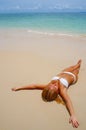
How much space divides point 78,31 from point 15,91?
1609 millimetres

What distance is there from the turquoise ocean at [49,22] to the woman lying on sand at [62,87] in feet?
4.05

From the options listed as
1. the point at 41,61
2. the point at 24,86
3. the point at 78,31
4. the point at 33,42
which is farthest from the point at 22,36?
the point at 24,86

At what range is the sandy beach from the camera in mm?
1341

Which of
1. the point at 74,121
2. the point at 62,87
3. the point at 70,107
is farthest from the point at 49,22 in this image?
the point at 74,121

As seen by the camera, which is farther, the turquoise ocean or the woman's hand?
the turquoise ocean

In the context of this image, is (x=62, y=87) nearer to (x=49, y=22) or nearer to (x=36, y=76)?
(x=36, y=76)

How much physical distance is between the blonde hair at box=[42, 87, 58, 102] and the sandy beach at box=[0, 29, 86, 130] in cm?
3

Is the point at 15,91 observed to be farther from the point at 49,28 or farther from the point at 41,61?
the point at 49,28

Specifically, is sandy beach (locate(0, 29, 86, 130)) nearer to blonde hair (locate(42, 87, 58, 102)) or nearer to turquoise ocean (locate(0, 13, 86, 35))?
blonde hair (locate(42, 87, 58, 102))

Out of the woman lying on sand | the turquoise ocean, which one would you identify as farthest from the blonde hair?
the turquoise ocean

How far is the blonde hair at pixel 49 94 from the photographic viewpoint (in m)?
1.45

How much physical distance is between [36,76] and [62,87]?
0.27 meters

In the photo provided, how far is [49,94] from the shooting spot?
1445 millimetres

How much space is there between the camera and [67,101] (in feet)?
4.67
